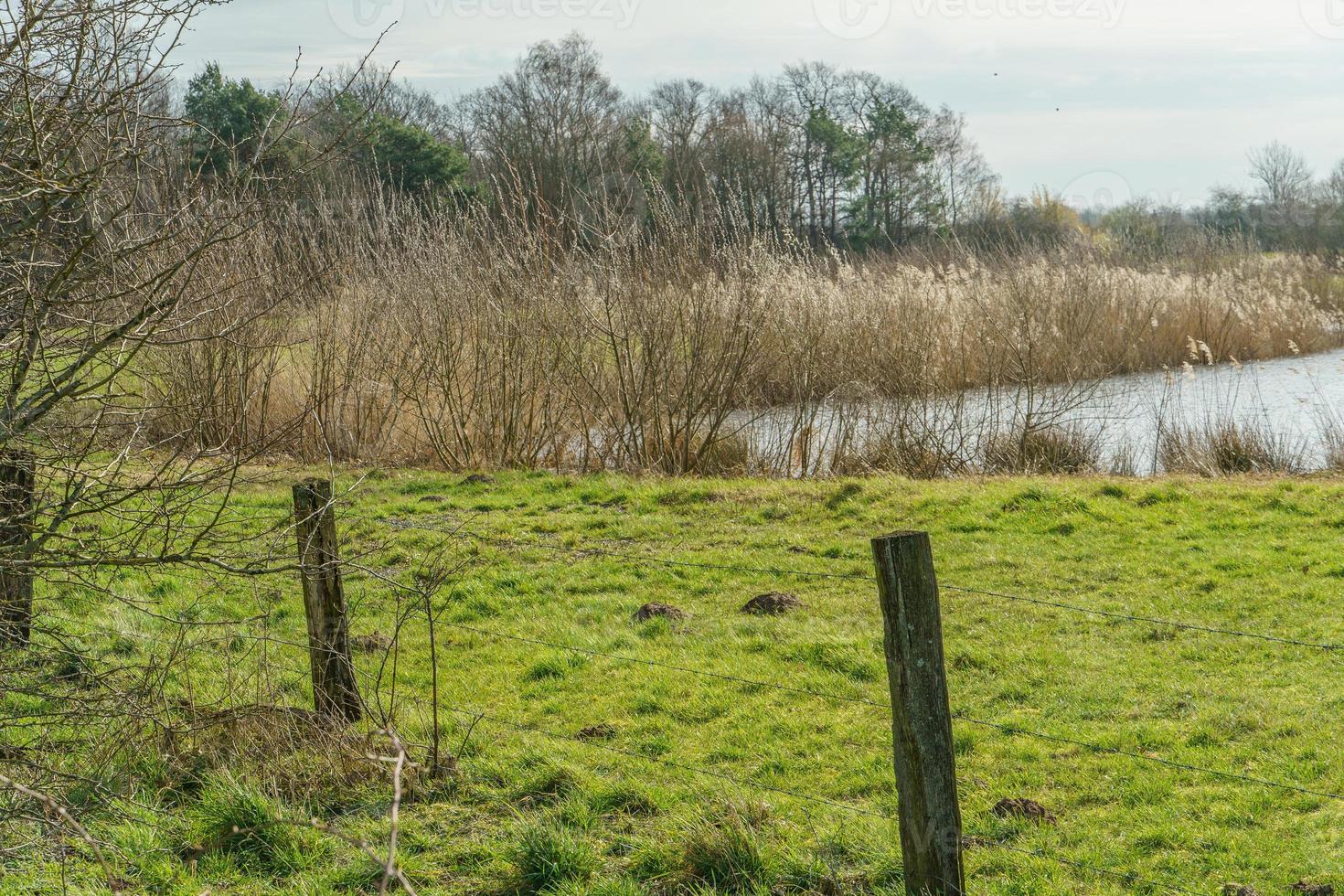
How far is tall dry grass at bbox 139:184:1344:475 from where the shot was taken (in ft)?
38.1

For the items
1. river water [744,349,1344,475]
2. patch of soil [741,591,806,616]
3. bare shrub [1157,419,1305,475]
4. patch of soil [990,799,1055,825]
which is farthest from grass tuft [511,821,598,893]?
bare shrub [1157,419,1305,475]

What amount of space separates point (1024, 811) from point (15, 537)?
355 cm

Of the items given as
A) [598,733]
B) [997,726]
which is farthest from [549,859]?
[997,726]

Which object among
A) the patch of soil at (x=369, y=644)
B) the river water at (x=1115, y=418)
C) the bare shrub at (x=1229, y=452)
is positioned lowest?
the patch of soil at (x=369, y=644)

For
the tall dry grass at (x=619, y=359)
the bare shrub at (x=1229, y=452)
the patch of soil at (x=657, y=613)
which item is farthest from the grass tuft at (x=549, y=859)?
the bare shrub at (x=1229, y=452)

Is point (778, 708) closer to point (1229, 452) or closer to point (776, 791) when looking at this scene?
point (776, 791)

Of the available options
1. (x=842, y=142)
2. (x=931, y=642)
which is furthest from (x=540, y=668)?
(x=842, y=142)

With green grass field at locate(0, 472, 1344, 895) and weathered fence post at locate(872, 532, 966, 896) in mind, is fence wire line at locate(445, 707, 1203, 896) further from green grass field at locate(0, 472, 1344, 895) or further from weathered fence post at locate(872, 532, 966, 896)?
weathered fence post at locate(872, 532, 966, 896)

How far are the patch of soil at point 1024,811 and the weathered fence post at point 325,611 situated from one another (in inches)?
101

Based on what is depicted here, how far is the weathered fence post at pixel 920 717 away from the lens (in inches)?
122

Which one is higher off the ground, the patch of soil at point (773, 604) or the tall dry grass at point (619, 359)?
the tall dry grass at point (619, 359)

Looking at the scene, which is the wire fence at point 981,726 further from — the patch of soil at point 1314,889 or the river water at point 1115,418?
the river water at point 1115,418

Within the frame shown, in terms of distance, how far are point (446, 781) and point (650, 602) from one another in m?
2.88

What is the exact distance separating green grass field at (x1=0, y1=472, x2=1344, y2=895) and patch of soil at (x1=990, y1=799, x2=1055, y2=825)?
0.05 meters
